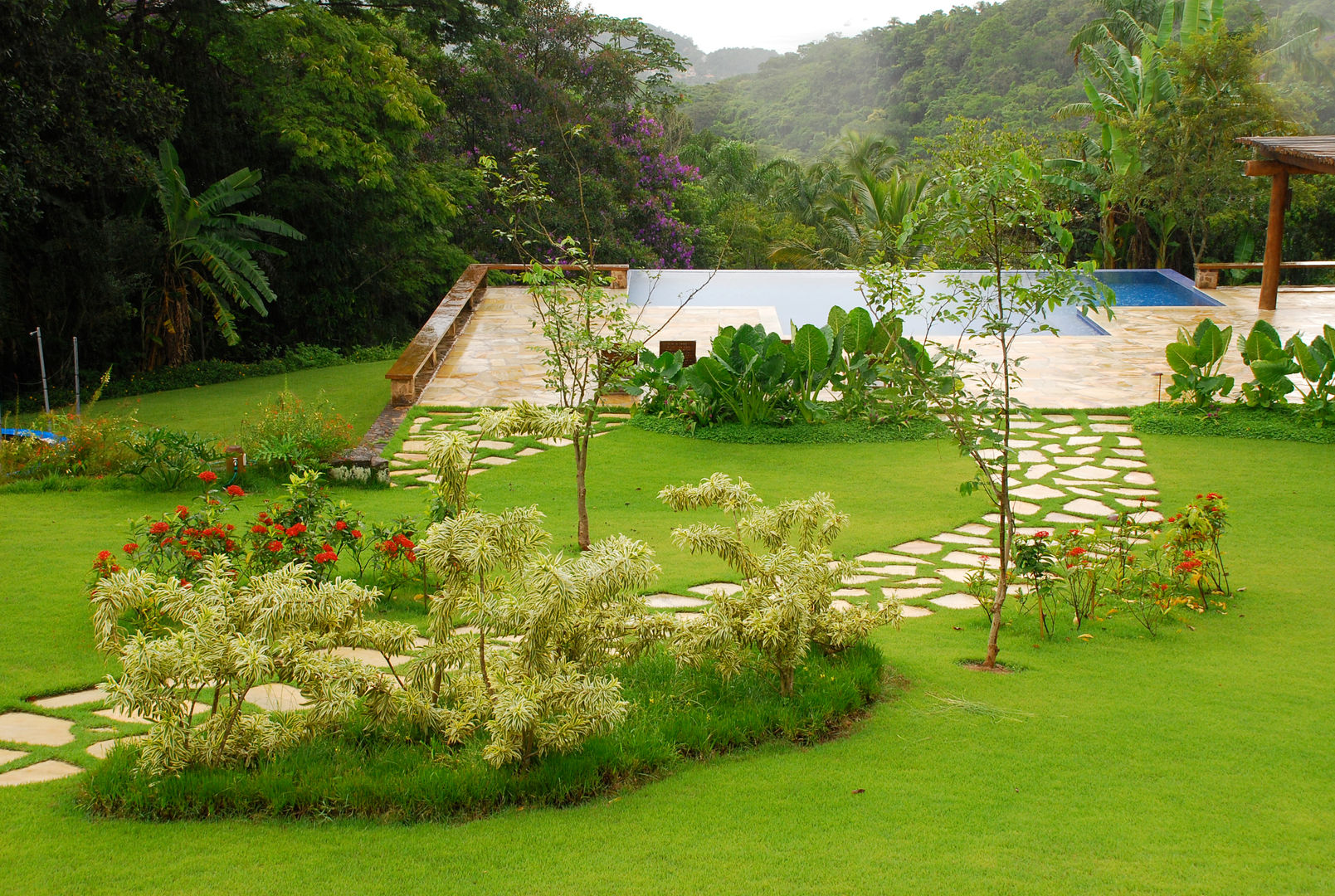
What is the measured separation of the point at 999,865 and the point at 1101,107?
67.8 ft

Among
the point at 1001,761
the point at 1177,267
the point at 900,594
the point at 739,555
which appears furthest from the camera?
the point at 1177,267

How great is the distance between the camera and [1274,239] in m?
15.6

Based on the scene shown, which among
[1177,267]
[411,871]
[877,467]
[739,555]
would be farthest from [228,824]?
[1177,267]

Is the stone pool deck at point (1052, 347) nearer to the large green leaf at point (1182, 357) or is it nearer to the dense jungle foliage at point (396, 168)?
the large green leaf at point (1182, 357)

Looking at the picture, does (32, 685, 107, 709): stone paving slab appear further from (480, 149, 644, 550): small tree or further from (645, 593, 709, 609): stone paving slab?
(480, 149, 644, 550): small tree

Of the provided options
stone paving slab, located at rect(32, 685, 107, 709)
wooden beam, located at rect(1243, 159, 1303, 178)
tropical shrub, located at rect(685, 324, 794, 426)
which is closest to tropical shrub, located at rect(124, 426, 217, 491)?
stone paving slab, located at rect(32, 685, 107, 709)

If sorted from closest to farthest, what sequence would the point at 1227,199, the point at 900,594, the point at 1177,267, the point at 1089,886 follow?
the point at 1089,886 < the point at 900,594 < the point at 1227,199 < the point at 1177,267

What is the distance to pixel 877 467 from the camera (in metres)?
9.10

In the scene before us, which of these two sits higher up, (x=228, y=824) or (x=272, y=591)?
(x=272, y=591)

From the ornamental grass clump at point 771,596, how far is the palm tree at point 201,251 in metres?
11.1

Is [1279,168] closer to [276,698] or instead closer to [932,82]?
[276,698]

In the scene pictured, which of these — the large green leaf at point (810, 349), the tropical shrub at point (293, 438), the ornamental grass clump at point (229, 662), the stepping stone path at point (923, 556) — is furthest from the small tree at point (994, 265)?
the tropical shrub at point (293, 438)

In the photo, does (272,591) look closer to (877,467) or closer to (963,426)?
(963,426)

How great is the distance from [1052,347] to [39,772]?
1317 centimetres
